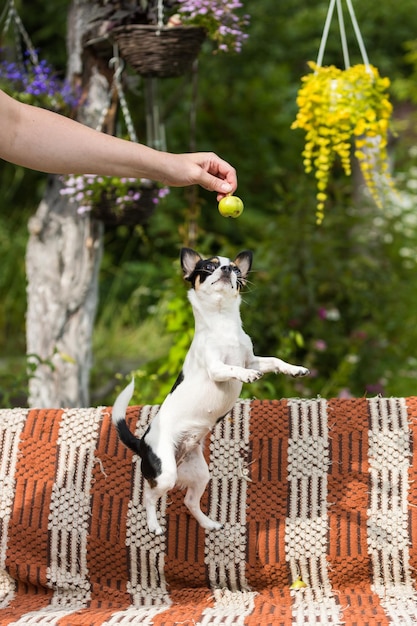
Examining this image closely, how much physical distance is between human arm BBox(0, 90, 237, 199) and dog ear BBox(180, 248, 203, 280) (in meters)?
0.16

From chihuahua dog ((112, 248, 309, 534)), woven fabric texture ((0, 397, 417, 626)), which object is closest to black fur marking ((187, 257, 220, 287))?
chihuahua dog ((112, 248, 309, 534))

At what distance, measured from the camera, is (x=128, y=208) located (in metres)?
3.48

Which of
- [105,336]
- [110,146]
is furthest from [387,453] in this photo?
[105,336]

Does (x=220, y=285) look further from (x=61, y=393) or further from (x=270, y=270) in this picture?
(x=270, y=270)

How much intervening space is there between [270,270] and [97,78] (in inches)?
72.3

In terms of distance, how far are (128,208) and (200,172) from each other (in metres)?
1.52

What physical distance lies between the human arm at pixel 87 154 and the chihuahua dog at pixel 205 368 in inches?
7.1

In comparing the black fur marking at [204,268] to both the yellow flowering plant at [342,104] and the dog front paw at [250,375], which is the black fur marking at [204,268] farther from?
the yellow flowering plant at [342,104]

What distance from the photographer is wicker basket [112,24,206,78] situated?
Answer: 3199mm

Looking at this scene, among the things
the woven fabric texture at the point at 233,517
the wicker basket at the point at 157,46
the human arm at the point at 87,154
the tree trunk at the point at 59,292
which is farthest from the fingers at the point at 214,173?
the tree trunk at the point at 59,292

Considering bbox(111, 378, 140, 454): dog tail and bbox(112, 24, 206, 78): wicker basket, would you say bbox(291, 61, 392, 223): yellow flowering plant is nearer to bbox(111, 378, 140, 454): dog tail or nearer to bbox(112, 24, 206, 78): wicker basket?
bbox(112, 24, 206, 78): wicker basket

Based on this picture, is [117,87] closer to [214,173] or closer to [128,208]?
[128,208]

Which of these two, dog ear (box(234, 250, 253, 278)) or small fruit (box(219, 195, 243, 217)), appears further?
dog ear (box(234, 250, 253, 278))

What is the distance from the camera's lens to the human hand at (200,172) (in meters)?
1.99
